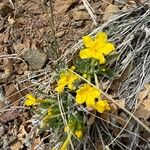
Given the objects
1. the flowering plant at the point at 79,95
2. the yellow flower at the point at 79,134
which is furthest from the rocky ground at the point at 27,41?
the yellow flower at the point at 79,134

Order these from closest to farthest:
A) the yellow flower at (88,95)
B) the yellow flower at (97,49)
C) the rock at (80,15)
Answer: the yellow flower at (88,95)
the yellow flower at (97,49)
the rock at (80,15)

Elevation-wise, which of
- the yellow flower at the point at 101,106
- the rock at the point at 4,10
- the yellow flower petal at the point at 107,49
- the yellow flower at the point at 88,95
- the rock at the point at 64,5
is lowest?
the yellow flower at the point at 101,106

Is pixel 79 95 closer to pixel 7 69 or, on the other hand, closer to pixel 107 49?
pixel 107 49

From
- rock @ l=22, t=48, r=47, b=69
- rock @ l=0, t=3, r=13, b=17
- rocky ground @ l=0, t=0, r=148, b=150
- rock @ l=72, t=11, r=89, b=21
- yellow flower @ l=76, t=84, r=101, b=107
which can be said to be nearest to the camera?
yellow flower @ l=76, t=84, r=101, b=107

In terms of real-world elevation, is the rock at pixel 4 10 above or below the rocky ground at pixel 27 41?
above

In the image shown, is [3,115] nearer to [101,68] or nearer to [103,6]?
[101,68]

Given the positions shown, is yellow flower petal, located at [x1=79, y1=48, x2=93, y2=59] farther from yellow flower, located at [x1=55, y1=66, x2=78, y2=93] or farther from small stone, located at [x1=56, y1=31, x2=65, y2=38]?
small stone, located at [x1=56, y1=31, x2=65, y2=38]

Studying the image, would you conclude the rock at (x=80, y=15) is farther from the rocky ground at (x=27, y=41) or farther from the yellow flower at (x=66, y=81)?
the yellow flower at (x=66, y=81)

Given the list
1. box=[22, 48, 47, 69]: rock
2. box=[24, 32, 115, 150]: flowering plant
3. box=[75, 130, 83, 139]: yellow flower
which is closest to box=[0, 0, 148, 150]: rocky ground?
box=[22, 48, 47, 69]: rock
